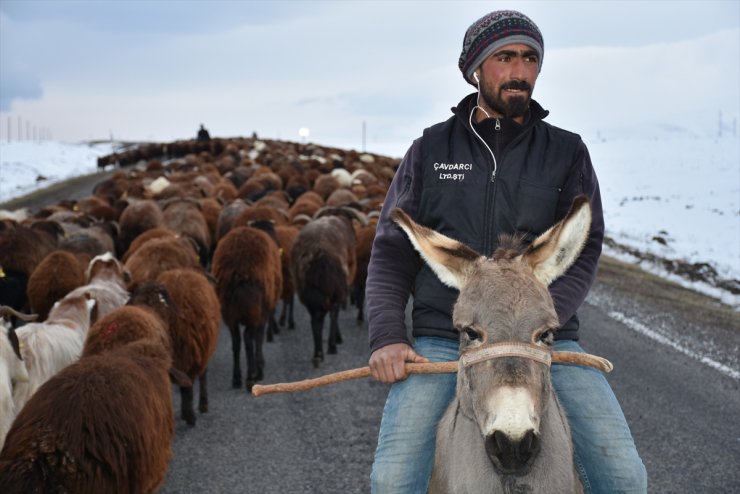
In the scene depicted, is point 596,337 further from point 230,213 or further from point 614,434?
point 230,213

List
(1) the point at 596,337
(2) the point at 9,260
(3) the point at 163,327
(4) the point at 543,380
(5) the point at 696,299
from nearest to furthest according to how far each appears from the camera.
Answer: (4) the point at 543,380 → (3) the point at 163,327 → (1) the point at 596,337 → (2) the point at 9,260 → (5) the point at 696,299

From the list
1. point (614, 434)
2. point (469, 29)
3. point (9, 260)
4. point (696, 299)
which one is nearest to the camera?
point (614, 434)

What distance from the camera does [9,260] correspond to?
31.0 feet

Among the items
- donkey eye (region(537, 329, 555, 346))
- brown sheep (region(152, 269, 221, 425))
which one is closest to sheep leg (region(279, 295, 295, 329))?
brown sheep (region(152, 269, 221, 425))

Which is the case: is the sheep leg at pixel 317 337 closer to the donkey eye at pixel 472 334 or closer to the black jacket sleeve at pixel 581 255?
the black jacket sleeve at pixel 581 255

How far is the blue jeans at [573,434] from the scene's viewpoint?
106 inches

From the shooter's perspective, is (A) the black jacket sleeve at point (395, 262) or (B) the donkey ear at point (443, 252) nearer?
(B) the donkey ear at point (443, 252)

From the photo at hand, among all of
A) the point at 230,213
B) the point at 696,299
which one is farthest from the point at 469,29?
the point at 230,213

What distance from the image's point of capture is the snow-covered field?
15.4 metres

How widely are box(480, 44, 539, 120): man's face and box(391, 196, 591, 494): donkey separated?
2.86 feet

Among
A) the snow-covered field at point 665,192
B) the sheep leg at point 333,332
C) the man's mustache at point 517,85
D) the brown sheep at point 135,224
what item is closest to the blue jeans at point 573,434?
the man's mustache at point 517,85

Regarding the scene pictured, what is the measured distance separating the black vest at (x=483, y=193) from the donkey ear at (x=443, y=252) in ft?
1.55

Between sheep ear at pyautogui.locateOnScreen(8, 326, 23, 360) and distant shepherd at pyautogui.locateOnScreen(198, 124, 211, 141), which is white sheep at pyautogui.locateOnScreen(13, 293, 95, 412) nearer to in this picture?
sheep ear at pyautogui.locateOnScreen(8, 326, 23, 360)

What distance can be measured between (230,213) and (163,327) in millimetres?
7576
